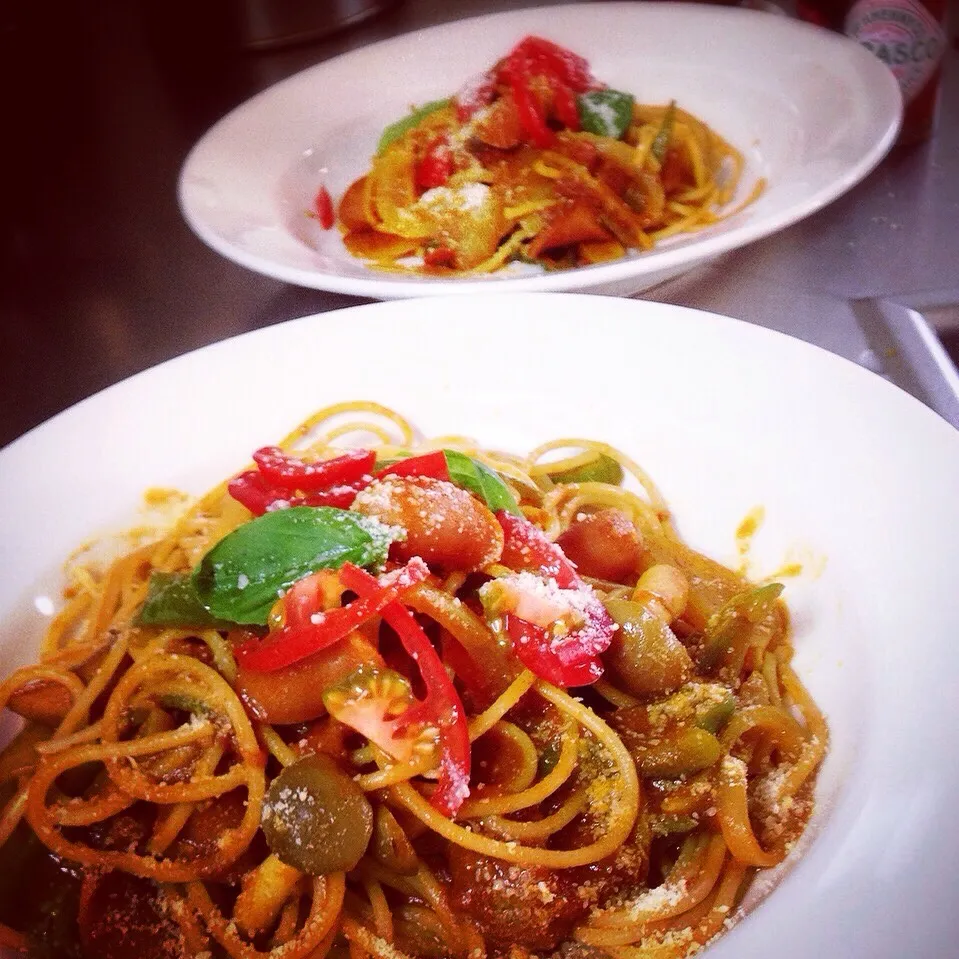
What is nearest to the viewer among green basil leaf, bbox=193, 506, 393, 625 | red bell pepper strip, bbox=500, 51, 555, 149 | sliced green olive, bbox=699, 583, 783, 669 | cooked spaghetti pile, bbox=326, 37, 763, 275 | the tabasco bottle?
green basil leaf, bbox=193, 506, 393, 625

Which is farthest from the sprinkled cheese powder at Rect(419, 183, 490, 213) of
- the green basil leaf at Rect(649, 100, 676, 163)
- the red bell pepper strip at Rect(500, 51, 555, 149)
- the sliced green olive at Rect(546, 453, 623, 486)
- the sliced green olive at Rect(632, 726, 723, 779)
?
the sliced green olive at Rect(632, 726, 723, 779)

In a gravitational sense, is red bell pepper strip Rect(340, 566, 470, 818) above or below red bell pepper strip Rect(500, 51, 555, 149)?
below

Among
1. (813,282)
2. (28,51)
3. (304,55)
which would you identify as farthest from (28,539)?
(28,51)

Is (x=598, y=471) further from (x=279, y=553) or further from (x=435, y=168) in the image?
(x=435, y=168)

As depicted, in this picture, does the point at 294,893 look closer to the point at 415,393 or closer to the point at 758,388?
the point at 415,393

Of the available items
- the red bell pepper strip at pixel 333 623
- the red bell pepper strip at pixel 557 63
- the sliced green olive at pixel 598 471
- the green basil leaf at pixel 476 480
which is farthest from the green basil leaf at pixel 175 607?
the red bell pepper strip at pixel 557 63

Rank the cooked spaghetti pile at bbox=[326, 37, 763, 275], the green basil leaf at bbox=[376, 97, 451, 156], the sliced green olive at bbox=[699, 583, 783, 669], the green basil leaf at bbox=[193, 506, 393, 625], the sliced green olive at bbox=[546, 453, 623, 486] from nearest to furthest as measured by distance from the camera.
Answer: the green basil leaf at bbox=[193, 506, 393, 625], the sliced green olive at bbox=[699, 583, 783, 669], the sliced green olive at bbox=[546, 453, 623, 486], the cooked spaghetti pile at bbox=[326, 37, 763, 275], the green basil leaf at bbox=[376, 97, 451, 156]

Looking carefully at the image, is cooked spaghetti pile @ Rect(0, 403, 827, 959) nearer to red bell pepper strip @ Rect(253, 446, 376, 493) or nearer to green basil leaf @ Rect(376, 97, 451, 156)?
red bell pepper strip @ Rect(253, 446, 376, 493)
